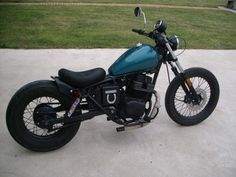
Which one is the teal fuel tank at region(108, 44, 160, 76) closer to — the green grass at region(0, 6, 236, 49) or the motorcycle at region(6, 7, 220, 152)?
the motorcycle at region(6, 7, 220, 152)

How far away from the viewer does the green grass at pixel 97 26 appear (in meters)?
5.96

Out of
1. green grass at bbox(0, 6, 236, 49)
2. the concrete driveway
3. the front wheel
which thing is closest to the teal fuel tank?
the front wheel

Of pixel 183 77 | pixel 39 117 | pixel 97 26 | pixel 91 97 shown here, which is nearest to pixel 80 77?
pixel 91 97

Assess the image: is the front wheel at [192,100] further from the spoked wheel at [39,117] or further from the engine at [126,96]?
the spoked wheel at [39,117]

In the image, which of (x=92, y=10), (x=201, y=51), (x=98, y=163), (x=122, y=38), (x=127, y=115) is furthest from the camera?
(x=92, y=10)

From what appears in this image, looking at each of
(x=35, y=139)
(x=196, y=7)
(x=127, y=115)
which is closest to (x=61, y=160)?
(x=35, y=139)

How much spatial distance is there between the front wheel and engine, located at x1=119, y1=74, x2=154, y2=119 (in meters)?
0.33

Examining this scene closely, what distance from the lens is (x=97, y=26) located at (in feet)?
24.1

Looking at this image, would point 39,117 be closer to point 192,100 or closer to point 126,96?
point 126,96

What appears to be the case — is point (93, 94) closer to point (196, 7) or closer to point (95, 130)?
point (95, 130)

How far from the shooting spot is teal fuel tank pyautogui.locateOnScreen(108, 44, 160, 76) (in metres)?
2.79

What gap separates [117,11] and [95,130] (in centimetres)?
659

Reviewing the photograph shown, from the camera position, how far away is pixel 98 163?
278 cm

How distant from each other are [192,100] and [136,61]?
2.97 feet
